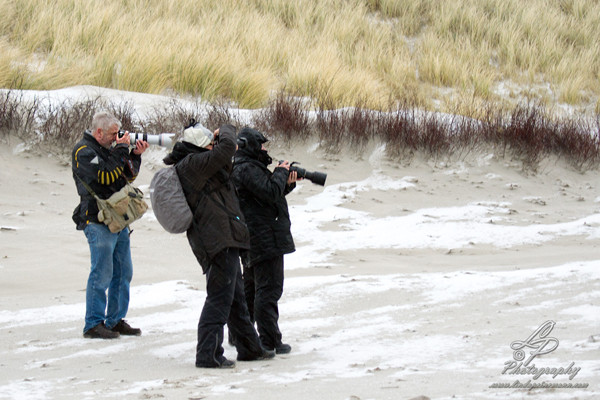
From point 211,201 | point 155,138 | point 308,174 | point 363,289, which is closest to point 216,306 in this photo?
point 211,201

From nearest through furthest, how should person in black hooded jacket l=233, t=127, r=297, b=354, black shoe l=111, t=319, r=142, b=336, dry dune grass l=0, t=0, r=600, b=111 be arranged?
person in black hooded jacket l=233, t=127, r=297, b=354, black shoe l=111, t=319, r=142, b=336, dry dune grass l=0, t=0, r=600, b=111

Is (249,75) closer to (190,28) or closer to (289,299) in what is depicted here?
(190,28)

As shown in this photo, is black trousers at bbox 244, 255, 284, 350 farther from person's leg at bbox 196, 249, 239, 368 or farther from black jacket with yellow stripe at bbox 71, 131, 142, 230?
black jacket with yellow stripe at bbox 71, 131, 142, 230

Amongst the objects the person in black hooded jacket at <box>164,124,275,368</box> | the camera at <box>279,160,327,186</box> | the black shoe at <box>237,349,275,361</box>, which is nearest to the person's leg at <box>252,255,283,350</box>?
the black shoe at <box>237,349,275,361</box>

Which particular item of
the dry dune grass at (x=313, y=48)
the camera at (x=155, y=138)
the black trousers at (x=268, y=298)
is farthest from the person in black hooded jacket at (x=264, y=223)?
the dry dune grass at (x=313, y=48)

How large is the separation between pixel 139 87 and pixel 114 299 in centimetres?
822

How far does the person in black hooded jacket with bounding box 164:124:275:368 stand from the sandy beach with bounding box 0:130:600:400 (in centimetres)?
24

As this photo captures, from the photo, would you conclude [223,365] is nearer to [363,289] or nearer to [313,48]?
[363,289]

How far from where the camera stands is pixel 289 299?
20.8 ft

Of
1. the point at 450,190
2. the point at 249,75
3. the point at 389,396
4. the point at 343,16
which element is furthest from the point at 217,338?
the point at 343,16

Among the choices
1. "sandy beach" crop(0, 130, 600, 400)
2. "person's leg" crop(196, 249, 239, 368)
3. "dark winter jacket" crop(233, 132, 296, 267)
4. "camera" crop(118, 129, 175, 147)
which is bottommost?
"sandy beach" crop(0, 130, 600, 400)

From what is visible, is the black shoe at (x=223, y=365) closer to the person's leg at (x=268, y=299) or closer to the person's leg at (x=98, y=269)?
the person's leg at (x=268, y=299)

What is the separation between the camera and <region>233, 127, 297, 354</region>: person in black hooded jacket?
15.6ft

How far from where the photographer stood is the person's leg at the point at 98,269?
5.17 m
